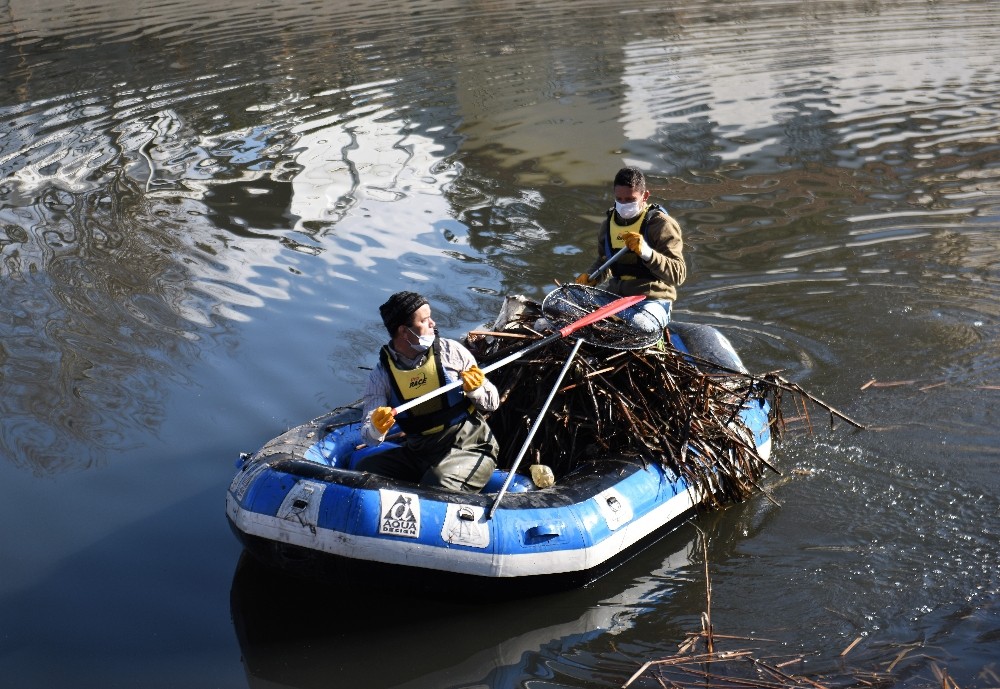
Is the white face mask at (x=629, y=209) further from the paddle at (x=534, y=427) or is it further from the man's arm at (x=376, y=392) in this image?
the man's arm at (x=376, y=392)

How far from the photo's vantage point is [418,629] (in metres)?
6.06

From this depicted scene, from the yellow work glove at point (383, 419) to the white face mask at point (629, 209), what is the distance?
2.72 metres

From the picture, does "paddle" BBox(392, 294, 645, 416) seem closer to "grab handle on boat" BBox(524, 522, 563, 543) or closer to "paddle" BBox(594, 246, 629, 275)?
"paddle" BBox(594, 246, 629, 275)

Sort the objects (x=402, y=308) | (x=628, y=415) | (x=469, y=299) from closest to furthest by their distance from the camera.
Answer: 1. (x=402, y=308)
2. (x=628, y=415)
3. (x=469, y=299)

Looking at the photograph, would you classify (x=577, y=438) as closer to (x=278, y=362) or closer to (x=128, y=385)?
(x=278, y=362)

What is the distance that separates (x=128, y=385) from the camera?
8.95m

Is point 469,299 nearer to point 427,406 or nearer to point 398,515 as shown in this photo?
point 427,406

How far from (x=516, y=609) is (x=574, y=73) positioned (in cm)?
1563

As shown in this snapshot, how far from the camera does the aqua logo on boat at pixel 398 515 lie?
5.81m

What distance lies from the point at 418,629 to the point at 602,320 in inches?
95.6

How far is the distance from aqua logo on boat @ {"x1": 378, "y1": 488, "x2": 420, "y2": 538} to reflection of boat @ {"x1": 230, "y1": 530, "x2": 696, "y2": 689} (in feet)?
1.55

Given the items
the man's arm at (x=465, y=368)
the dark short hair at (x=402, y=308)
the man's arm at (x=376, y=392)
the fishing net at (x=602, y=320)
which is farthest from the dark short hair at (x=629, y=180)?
the man's arm at (x=376, y=392)

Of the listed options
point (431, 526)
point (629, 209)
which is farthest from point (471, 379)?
point (629, 209)

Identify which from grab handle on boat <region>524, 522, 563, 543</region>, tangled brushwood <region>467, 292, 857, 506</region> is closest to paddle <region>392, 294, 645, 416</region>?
tangled brushwood <region>467, 292, 857, 506</region>
